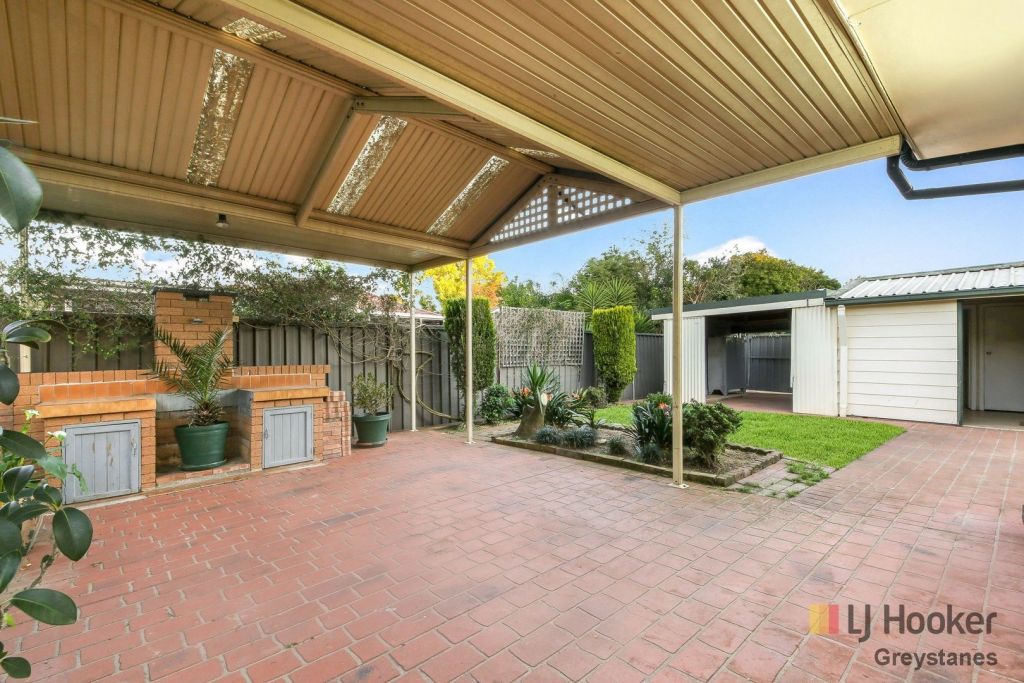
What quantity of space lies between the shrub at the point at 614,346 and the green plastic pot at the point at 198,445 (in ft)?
24.6

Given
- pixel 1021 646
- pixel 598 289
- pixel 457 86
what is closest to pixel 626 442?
pixel 1021 646

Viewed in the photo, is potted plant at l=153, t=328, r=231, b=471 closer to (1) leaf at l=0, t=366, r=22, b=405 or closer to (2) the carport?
(2) the carport

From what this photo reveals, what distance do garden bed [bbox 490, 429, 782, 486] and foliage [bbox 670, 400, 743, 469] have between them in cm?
17

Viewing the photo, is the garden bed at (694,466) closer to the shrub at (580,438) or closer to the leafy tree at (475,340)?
the shrub at (580,438)

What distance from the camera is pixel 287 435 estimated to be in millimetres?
5109

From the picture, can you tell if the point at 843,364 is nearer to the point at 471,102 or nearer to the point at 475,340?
the point at 475,340

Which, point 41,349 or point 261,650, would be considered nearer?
point 261,650

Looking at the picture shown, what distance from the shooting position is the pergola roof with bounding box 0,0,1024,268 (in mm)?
2141

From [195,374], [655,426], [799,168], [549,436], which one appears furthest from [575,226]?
[195,374]

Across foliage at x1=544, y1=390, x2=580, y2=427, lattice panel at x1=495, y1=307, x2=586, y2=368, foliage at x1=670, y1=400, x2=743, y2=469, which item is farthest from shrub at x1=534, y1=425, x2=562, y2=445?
lattice panel at x1=495, y1=307, x2=586, y2=368

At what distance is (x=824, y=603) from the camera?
237 centimetres

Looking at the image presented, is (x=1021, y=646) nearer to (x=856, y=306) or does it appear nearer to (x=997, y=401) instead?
(x=856, y=306)

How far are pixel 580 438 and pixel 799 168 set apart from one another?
3.67 metres

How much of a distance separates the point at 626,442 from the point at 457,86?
4.58 metres
